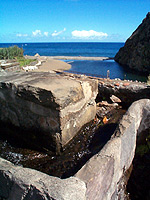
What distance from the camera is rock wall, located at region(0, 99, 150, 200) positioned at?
154 centimetres

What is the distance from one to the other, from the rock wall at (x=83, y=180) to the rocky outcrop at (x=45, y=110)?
1148 millimetres

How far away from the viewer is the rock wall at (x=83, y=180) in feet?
5.05

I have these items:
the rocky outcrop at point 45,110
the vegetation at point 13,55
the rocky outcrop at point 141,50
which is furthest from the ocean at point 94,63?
the rocky outcrop at point 45,110

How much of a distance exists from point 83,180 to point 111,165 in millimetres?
590

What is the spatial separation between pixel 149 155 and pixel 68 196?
2634 mm

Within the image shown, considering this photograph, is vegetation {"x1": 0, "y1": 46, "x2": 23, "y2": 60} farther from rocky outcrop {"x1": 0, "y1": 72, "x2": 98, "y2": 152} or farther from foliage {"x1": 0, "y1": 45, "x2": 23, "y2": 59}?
rocky outcrop {"x1": 0, "y1": 72, "x2": 98, "y2": 152}

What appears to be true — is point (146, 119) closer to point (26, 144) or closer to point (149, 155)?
point (149, 155)

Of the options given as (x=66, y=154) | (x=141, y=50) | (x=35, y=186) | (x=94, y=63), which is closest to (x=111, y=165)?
(x=35, y=186)

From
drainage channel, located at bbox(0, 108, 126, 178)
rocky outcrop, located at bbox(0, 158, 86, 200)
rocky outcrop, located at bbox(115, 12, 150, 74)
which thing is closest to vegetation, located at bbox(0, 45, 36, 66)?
rocky outcrop, located at bbox(115, 12, 150, 74)

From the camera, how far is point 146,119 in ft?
11.7

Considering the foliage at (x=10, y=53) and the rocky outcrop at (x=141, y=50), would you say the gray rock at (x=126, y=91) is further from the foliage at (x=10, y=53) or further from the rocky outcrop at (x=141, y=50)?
the foliage at (x=10, y=53)

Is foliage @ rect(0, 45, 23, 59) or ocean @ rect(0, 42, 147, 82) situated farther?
foliage @ rect(0, 45, 23, 59)

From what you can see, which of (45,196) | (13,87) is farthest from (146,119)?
(13,87)

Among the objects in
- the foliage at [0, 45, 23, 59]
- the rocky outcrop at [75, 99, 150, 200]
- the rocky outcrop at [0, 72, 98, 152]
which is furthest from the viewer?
the foliage at [0, 45, 23, 59]
